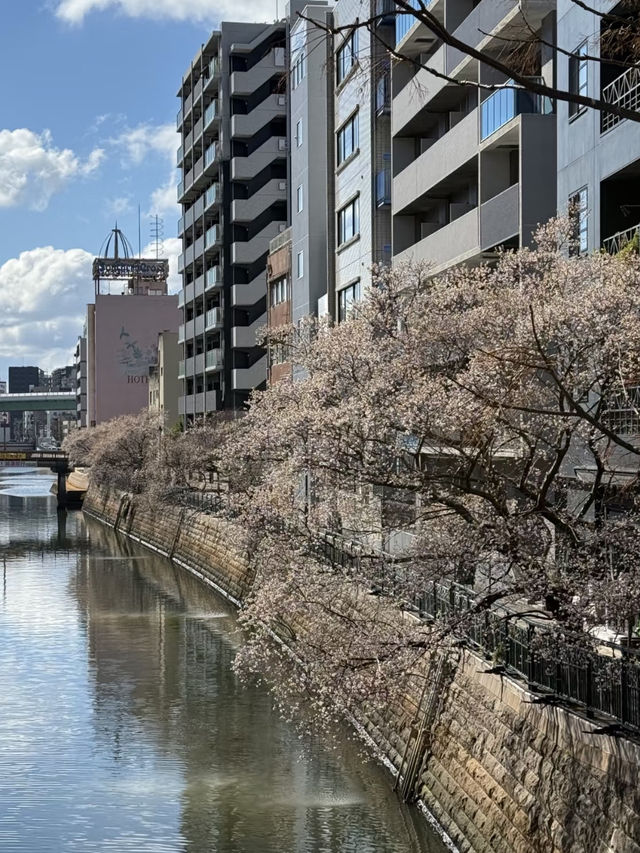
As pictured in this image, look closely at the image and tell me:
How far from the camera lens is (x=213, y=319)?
69.3m

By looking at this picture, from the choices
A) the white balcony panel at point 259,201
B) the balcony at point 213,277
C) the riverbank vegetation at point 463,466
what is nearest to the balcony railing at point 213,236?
the balcony at point 213,277

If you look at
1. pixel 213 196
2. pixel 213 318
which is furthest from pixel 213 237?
pixel 213 318

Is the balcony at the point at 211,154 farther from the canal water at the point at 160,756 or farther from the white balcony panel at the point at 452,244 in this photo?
the white balcony panel at the point at 452,244

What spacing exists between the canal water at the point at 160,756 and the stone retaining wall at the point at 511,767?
0.78 m

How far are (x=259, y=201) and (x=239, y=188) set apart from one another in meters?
2.02

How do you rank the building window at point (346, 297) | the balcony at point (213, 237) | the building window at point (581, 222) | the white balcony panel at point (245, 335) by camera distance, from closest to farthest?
1. the building window at point (581, 222)
2. the building window at point (346, 297)
3. the white balcony panel at point (245, 335)
4. the balcony at point (213, 237)

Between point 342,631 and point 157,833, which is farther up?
point 342,631

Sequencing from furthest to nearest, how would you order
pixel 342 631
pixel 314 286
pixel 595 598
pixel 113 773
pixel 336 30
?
1. pixel 314 286
2. pixel 113 773
3. pixel 342 631
4. pixel 595 598
5. pixel 336 30

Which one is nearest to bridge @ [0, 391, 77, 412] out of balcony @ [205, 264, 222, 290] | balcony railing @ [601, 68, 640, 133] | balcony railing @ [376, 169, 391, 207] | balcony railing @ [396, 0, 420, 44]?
balcony @ [205, 264, 222, 290]

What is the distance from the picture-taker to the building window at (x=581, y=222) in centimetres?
2055

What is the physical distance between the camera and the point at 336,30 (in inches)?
266

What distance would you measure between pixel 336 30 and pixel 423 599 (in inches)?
535

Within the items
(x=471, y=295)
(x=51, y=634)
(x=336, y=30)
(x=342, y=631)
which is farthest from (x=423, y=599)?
(x=51, y=634)

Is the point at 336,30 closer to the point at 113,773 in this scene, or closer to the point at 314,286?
the point at 113,773
